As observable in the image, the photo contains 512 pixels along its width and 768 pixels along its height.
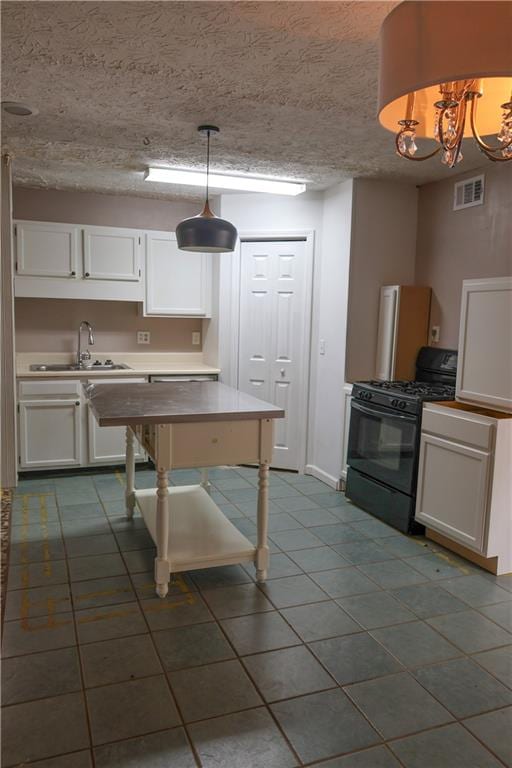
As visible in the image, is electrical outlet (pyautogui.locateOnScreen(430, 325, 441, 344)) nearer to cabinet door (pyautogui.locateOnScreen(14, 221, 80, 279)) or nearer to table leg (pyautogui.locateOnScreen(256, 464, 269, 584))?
table leg (pyautogui.locateOnScreen(256, 464, 269, 584))

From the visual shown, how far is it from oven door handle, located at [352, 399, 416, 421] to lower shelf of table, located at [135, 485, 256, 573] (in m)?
1.23

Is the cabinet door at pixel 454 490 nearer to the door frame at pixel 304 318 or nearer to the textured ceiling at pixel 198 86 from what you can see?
the door frame at pixel 304 318

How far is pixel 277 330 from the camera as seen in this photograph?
473 cm

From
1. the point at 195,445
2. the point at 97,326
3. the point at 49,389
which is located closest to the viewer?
the point at 195,445

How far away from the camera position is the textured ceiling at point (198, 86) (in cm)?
196

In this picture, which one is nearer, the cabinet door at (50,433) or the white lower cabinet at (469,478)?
the white lower cabinet at (469,478)

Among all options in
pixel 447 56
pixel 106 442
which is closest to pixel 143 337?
pixel 106 442

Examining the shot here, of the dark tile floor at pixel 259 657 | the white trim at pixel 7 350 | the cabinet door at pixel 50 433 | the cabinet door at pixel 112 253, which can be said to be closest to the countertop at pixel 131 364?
the cabinet door at pixel 50 433

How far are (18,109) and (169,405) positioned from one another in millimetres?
1727

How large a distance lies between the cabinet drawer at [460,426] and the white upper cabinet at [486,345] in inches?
4.8

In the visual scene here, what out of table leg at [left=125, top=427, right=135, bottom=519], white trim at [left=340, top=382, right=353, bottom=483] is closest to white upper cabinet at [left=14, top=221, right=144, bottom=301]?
table leg at [left=125, top=427, right=135, bottom=519]

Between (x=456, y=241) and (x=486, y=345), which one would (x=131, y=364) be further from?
(x=486, y=345)

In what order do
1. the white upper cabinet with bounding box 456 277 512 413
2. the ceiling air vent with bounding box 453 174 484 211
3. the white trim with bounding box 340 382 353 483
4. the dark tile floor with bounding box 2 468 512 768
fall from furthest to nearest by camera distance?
1. the white trim with bounding box 340 382 353 483
2. the ceiling air vent with bounding box 453 174 484 211
3. the white upper cabinet with bounding box 456 277 512 413
4. the dark tile floor with bounding box 2 468 512 768

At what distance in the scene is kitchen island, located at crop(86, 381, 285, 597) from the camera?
8.41 ft
